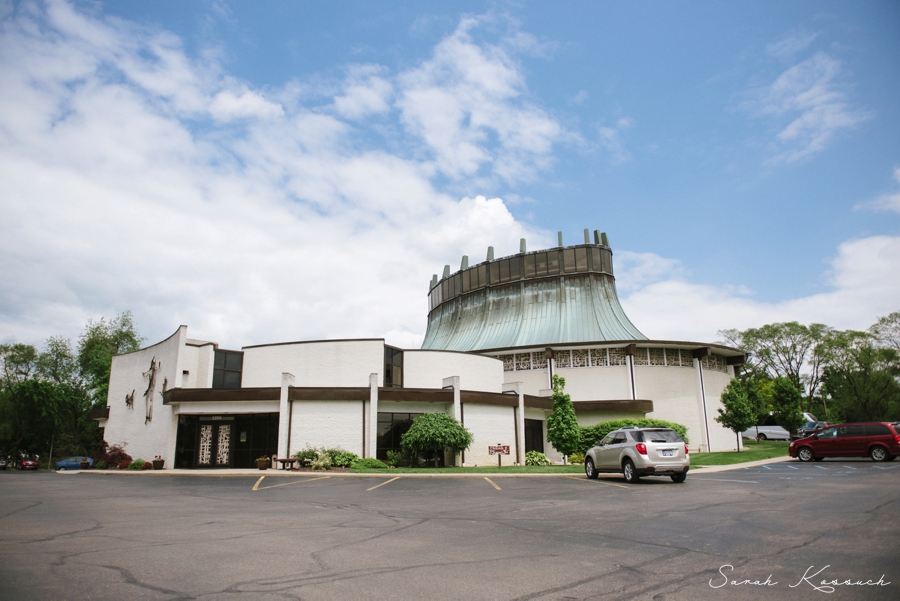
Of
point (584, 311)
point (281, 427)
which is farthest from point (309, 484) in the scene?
point (584, 311)

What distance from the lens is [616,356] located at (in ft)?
133

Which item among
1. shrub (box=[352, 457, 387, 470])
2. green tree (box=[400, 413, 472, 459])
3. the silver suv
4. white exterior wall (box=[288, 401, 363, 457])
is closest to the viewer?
the silver suv

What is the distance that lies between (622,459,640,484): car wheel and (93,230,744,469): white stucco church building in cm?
1215

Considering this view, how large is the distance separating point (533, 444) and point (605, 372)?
28.0 ft

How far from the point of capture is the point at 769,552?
7.28 metres

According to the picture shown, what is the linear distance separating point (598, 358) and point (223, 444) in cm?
2455

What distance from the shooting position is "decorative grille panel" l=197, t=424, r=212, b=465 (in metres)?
28.9

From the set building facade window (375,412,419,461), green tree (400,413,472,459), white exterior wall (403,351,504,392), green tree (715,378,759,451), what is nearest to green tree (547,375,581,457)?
white exterior wall (403,351,504,392)

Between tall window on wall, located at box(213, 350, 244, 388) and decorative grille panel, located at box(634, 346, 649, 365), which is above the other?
decorative grille panel, located at box(634, 346, 649, 365)

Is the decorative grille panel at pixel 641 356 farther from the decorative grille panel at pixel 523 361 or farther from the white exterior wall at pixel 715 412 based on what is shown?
the decorative grille panel at pixel 523 361

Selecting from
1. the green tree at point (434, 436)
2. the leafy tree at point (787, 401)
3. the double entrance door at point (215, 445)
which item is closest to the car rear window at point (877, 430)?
the green tree at point (434, 436)

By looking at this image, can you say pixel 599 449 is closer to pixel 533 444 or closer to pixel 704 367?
pixel 533 444
